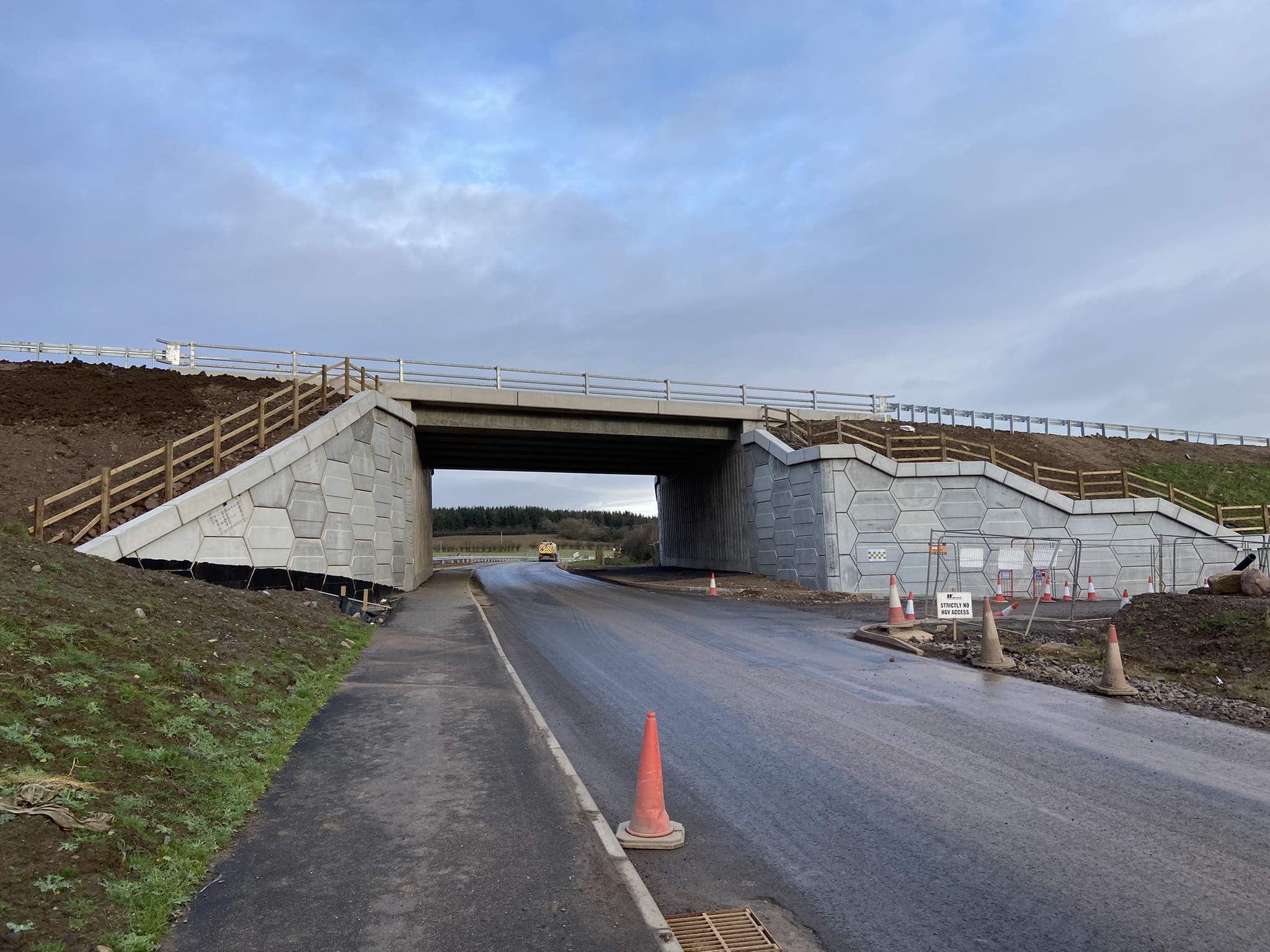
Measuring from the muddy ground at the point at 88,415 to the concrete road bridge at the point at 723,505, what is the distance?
1972mm

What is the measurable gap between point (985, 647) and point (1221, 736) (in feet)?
13.4

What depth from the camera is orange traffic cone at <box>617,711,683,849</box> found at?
479 cm

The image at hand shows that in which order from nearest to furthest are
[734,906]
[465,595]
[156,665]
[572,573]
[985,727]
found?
1. [734,906]
2. [156,665]
3. [985,727]
4. [465,595]
5. [572,573]

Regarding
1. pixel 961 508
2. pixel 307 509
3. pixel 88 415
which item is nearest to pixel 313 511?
pixel 307 509

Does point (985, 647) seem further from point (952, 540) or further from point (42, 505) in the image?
point (42, 505)

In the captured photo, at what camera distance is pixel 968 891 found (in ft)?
13.6

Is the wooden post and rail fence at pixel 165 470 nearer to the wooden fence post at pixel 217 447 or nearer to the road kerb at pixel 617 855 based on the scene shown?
the wooden fence post at pixel 217 447

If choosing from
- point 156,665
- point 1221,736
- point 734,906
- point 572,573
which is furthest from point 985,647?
point 572,573

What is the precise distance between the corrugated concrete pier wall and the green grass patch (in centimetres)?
1921

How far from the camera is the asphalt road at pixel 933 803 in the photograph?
389 cm

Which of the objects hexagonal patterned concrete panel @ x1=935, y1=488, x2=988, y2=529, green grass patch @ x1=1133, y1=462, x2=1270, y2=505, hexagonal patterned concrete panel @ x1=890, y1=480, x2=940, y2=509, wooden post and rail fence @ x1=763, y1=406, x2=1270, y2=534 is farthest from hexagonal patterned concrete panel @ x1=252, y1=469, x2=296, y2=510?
green grass patch @ x1=1133, y1=462, x2=1270, y2=505

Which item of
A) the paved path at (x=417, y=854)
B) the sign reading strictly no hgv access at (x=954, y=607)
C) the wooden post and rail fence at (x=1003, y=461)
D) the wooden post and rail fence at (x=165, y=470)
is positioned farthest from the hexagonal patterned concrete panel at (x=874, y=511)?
the paved path at (x=417, y=854)

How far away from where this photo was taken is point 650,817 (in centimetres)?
487

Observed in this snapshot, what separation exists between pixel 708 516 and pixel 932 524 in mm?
11490
